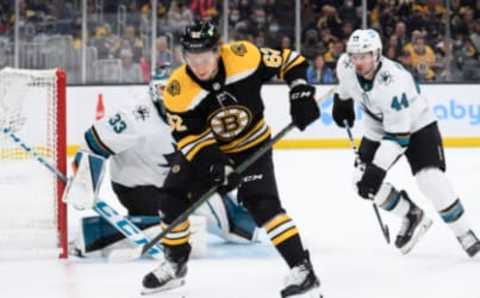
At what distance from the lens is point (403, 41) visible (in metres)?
10.3

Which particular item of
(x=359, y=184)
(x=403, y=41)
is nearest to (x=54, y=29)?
(x=403, y=41)

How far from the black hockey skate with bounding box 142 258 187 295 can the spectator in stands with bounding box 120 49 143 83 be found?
5617 mm

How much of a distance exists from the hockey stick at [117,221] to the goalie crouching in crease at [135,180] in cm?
8

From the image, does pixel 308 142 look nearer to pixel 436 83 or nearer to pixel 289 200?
pixel 436 83

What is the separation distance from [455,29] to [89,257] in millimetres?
6468

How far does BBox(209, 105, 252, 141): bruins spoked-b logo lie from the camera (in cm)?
372

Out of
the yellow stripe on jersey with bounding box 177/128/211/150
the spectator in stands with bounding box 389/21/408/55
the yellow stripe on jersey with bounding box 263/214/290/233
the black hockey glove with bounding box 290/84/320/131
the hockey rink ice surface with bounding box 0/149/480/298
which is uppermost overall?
the black hockey glove with bounding box 290/84/320/131

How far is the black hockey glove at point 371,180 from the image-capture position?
4.38 meters

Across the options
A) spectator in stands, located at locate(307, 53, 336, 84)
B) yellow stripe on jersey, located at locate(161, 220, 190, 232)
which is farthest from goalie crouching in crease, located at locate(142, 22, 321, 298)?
spectator in stands, located at locate(307, 53, 336, 84)

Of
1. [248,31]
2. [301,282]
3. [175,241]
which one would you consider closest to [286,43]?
[248,31]

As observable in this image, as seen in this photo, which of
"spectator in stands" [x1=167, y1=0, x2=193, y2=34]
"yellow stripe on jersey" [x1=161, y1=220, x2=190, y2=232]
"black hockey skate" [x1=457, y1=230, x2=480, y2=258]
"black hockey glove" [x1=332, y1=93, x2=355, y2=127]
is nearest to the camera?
"yellow stripe on jersey" [x1=161, y1=220, x2=190, y2=232]

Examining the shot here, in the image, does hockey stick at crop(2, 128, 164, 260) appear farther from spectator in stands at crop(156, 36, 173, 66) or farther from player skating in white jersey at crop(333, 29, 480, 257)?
spectator in stands at crop(156, 36, 173, 66)

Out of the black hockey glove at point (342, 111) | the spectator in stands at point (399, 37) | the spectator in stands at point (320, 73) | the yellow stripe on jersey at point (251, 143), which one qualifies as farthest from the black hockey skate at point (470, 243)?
the spectator in stands at point (399, 37)

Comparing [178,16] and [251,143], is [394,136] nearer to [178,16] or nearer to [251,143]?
[251,143]
